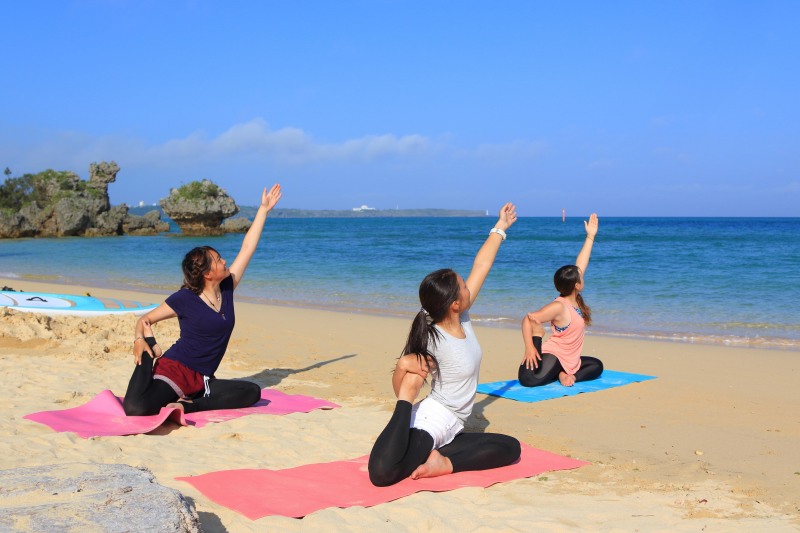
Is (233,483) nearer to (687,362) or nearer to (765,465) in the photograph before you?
(765,465)

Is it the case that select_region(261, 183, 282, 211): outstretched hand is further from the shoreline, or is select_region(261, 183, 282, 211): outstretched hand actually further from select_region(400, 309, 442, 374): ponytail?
the shoreline

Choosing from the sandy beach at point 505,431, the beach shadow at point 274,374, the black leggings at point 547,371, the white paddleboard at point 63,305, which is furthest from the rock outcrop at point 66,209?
the black leggings at point 547,371

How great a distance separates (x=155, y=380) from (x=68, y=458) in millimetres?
1162

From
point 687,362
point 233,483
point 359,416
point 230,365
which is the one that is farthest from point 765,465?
point 230,365

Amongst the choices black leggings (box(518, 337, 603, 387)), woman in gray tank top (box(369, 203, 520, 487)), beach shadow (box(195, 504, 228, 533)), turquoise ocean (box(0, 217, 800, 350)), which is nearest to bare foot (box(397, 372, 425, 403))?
woman in gray tank top (box(369, 203, 520, 487))

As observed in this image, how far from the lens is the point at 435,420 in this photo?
4.32m

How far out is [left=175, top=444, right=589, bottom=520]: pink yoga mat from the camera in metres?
3.78

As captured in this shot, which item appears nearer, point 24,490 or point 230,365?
point 24,490

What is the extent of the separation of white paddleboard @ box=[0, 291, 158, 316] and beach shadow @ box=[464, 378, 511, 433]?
617 cm

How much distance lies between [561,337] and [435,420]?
3239 mm

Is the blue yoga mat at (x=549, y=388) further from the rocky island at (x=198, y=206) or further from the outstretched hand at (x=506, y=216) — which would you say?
the rocky island at (x=198, y=206)

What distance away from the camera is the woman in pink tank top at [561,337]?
22.7ft

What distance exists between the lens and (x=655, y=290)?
691 inches

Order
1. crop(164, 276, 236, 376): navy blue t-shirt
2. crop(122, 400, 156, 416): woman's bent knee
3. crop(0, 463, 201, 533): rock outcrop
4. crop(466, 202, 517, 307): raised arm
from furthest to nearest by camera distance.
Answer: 1. crop(164, 276, 236, 376): navy blue t-shirt
2. crop(122, 400, 156, 416): woman's bent knee
3. crop(466, 202, 517, 307): raised arm
4. crop(0, 463, 201, 533): rock outcrop
